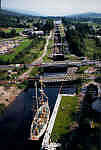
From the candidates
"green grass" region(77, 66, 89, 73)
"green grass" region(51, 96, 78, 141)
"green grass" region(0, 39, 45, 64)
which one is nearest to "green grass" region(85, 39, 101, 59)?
"green grass" region(77, 66, 89, 73)

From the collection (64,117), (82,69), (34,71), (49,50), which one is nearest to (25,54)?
(49,50)

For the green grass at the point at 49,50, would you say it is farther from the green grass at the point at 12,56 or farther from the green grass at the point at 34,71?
the green grass at the point at 12,56

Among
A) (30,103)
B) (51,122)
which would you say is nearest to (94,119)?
(51,122)

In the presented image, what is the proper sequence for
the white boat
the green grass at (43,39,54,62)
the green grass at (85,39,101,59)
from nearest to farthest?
1. the white boat
2. the green grass at (43,39,54,62)
3. the green grass at (85,39,101,59)

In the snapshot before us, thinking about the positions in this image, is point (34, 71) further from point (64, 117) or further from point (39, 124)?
point (39, 124)

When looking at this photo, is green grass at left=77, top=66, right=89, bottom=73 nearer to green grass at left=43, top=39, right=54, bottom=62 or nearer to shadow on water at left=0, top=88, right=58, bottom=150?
shadow on water at left=0, top=88, right=58, bottom=150

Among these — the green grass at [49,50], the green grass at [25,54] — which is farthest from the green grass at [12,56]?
the green grass at [49,50]

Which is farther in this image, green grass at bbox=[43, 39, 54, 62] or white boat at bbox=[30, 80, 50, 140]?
green grass at bbox=[43, 39, 54, 62]
